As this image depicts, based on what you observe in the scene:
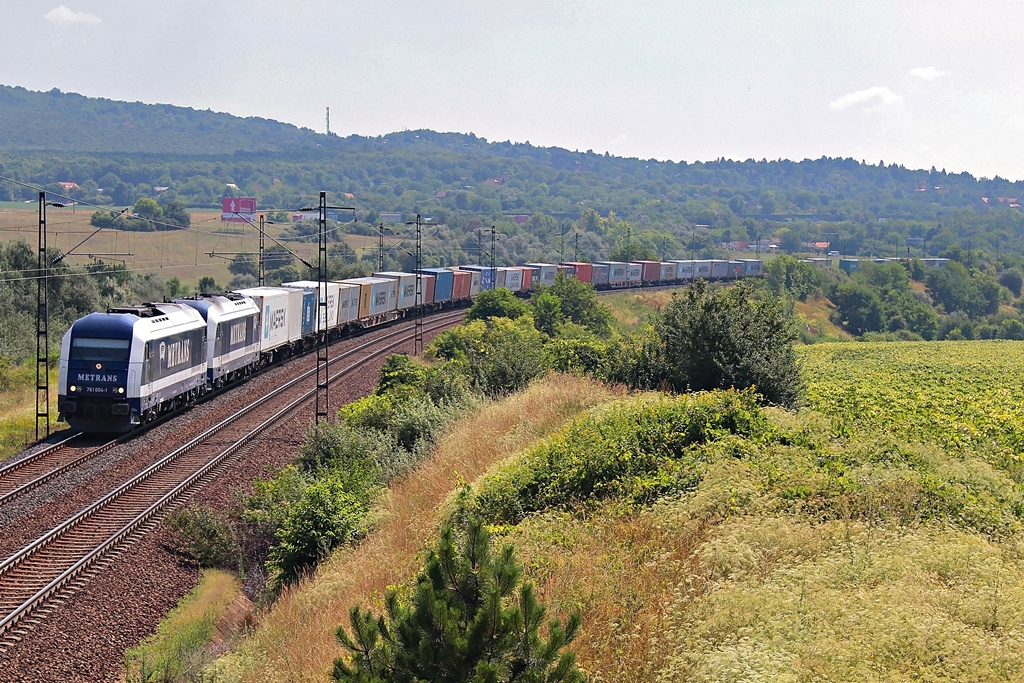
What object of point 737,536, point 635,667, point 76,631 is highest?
point 737,536

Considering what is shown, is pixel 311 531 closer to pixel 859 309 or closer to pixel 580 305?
pixel 580 305

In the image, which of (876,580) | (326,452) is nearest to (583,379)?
(326,452)

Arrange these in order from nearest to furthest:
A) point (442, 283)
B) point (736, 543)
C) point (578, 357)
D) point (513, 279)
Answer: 1. point (736, 543)
2. point (578, 357)
3. point (442, 283)
4. point (513, 279)

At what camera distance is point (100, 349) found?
25.4 m

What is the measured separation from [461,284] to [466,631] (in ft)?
217

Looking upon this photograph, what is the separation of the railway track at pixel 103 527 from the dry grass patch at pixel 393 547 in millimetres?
3243

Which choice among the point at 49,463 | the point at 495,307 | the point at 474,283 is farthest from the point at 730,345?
the point at 474,283

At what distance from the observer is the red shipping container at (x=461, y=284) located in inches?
2842

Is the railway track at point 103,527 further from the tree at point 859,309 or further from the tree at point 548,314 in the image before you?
the tree at point 859,309

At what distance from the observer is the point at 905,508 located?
12.3m

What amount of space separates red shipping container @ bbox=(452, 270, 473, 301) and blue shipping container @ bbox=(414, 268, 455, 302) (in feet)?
2.14

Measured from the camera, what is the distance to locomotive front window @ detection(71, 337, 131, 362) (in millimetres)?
25344

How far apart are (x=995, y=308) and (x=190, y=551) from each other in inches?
4987

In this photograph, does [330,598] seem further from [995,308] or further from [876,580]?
[995,308]
